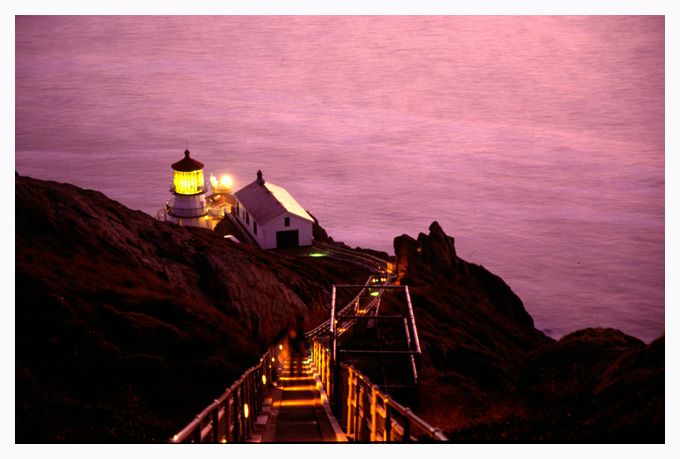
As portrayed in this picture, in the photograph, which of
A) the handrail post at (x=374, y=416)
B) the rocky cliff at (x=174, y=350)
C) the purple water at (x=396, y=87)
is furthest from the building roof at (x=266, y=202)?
the handrail post at (x=374, y=416)

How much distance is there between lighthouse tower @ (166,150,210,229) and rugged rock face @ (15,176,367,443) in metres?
18.2

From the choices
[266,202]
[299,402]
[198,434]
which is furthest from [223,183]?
[198,434]

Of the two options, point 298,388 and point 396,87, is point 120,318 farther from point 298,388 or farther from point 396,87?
point 396,87

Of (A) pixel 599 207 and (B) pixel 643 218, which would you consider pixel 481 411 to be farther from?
(A) pixel 599 207

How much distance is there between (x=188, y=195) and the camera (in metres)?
39.7

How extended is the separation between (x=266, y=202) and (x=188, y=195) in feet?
18.6

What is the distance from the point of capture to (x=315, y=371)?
51.2 ft

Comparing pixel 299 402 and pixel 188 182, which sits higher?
pixel 188 182

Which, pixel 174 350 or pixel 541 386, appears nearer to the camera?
pixel 174 350

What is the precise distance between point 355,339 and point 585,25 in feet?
38.8

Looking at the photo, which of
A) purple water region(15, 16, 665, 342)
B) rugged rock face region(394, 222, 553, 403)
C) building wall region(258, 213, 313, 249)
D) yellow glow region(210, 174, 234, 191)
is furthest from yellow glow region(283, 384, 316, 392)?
yellow glow region(210, 174, 234, 191)
